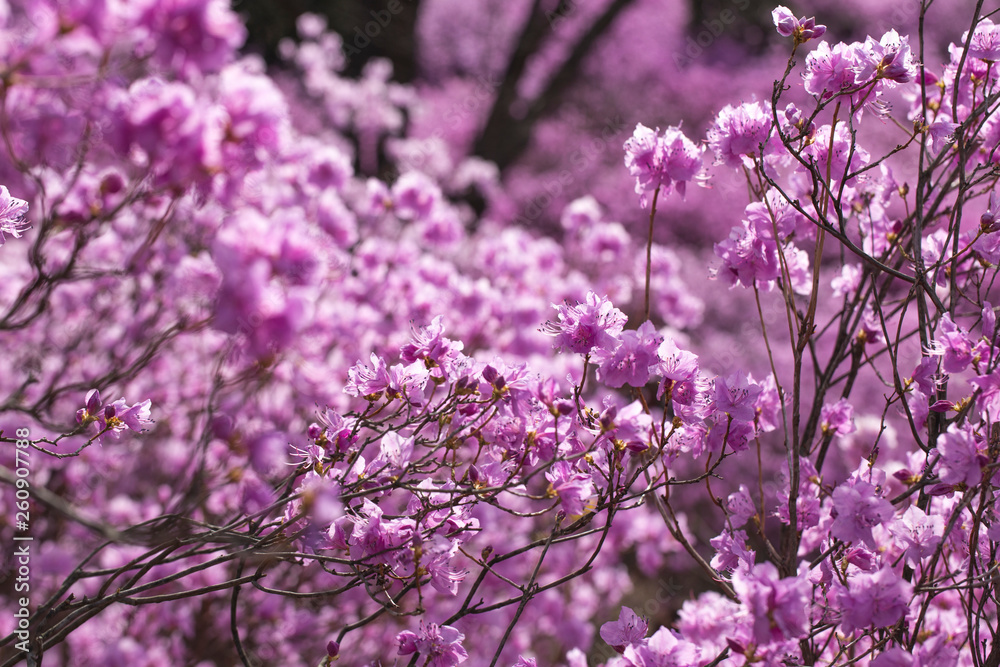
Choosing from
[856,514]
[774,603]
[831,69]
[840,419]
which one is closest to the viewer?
[774,603]

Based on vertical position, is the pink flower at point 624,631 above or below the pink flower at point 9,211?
below

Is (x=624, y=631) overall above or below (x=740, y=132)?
below

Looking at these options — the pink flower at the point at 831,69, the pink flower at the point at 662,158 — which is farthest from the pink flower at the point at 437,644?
the pink flower at the point at 831,69

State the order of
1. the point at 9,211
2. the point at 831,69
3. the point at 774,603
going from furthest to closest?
the point at 831,69 < the point at 9,211 < the point at 774,603

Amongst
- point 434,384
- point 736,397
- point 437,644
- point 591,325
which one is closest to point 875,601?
point 736,397

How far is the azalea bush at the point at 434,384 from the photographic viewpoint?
3.71 feet

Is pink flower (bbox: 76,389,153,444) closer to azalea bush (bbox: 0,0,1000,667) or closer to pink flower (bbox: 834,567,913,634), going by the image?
azalea bush (bbox: 0,0,1000,667)

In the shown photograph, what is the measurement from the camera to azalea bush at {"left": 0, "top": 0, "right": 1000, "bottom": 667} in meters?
1.13

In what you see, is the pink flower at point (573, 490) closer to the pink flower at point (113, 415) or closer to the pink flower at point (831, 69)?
the pink flower at point (113, 415)

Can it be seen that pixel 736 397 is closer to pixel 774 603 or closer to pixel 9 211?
pixel 774 603

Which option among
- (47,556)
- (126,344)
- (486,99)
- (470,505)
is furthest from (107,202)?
(486,99)

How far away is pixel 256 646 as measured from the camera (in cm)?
307

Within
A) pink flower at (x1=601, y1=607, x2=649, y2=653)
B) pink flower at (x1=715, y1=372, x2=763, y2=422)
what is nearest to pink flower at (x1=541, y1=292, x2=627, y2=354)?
pink flower at (x1=715, y1=372, x2=763, y2=422)

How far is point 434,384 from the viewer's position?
162 centimetres
